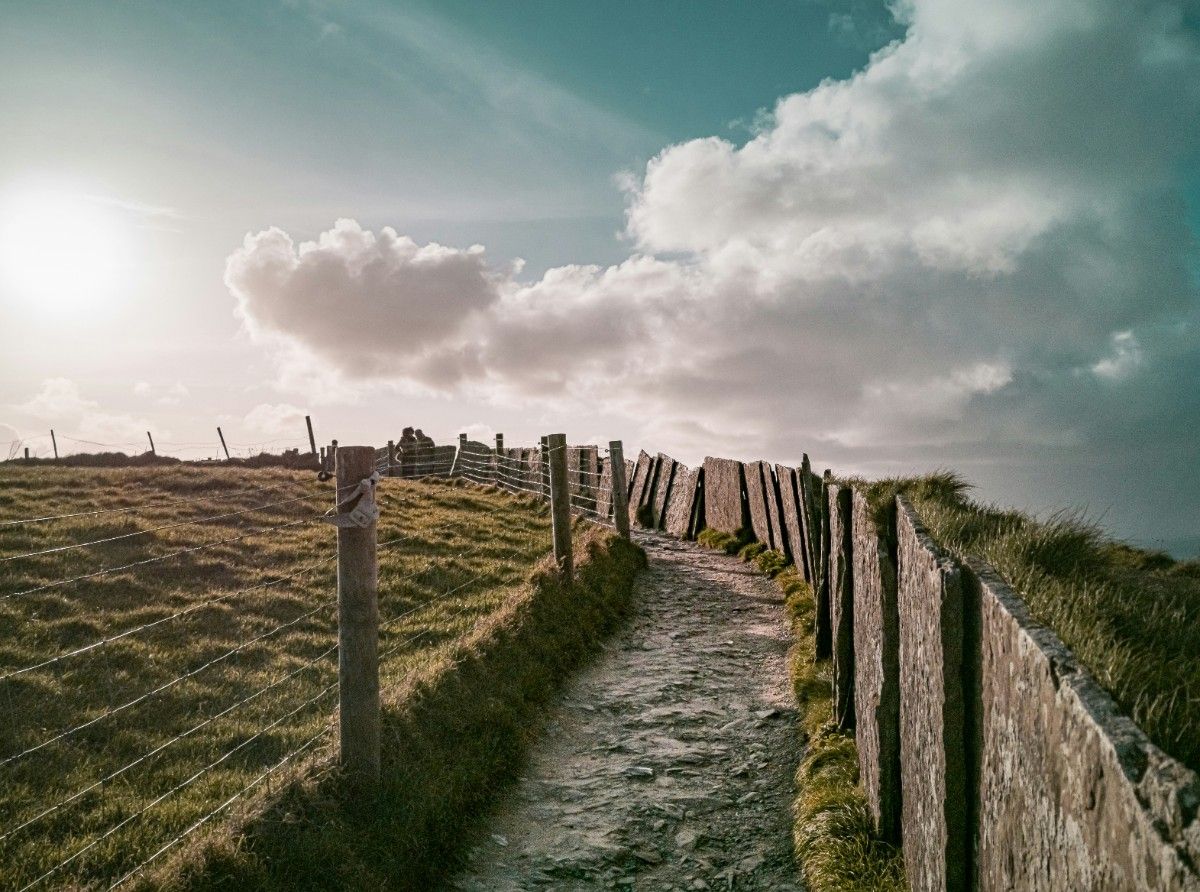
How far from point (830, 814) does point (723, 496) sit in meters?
9.46

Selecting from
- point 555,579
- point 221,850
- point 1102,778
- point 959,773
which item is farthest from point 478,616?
point 1102,778

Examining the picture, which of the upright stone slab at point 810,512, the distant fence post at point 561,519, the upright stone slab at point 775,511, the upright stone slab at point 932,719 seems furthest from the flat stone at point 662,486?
the upright stone slab at point 932,719

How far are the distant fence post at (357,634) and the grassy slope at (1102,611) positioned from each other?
9.76 feet

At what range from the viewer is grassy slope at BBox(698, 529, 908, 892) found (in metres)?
4.63

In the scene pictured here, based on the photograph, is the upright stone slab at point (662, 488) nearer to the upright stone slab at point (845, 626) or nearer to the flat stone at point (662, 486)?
the flat stone at point (662, 486)

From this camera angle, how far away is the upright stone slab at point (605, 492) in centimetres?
1607

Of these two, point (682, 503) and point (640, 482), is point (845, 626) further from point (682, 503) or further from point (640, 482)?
point (640, 482)

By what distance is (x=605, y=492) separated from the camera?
1686cm

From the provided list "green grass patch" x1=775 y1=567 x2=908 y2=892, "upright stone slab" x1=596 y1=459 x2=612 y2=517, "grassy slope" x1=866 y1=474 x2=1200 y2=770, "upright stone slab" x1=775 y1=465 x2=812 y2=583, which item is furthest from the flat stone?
"grassy slope" x1=866 y1=474 x2=1200 y2=770

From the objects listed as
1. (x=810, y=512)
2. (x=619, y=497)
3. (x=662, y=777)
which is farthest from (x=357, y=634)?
(x=619, y=497)

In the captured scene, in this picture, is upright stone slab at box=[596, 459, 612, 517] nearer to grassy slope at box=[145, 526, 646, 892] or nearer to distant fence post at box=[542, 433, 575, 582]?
distant fence post at box=[542, 433, 575, 582]

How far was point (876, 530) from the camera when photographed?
5.10 meters

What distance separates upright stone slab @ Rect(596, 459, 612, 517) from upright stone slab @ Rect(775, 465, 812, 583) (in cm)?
410

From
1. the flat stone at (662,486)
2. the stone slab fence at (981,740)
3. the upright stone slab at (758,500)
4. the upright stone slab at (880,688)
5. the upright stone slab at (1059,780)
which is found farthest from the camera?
the flat stone at (662,486)
